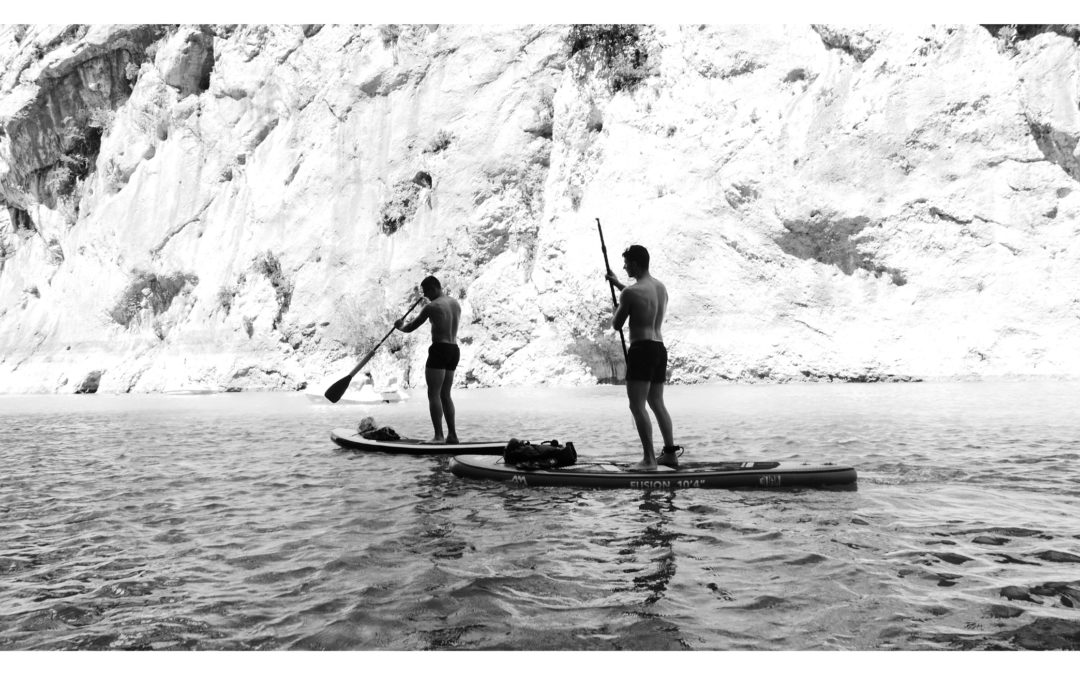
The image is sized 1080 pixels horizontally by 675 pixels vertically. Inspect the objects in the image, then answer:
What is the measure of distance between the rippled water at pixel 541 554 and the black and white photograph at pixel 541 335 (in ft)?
0.11

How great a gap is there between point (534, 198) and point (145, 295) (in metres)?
18.0

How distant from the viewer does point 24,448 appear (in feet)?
34.4

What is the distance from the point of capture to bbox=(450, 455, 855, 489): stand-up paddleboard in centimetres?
620

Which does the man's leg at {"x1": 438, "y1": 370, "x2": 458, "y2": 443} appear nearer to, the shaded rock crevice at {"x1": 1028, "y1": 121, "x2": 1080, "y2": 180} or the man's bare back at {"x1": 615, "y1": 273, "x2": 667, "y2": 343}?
the man's bare back at {"x1": 615, "y1": 273, "x2": 667, "y2": 343}

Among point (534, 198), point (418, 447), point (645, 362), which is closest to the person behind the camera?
point (645, 362)

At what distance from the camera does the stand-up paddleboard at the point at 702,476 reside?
6199mm

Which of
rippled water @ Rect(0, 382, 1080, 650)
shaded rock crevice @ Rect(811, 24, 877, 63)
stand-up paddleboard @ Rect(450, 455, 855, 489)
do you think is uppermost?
shaded rock crevice @ Rect(811, 24, 877, 63)

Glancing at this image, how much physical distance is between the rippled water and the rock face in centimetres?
1240

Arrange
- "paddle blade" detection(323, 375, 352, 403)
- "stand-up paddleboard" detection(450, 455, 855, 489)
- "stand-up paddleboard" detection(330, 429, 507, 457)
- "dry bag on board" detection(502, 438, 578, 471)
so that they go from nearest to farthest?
"stand-up paddleboard" detection(450, 455, 855, 489)
"dry bag on board" detection(502, 438, 578, 471)
"stand-up paddleboard" detection(330, 429, 507, 457)
"paddle blade" detection(323, 375, 352, 403)

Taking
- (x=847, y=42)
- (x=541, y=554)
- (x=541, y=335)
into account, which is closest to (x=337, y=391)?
(x=541, y=554)

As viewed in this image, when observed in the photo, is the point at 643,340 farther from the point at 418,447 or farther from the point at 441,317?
the point at 418,447

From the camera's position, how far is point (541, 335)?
23.8 metres

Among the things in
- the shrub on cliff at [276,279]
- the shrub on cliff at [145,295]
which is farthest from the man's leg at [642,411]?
the shrub on cliff at [145,295]

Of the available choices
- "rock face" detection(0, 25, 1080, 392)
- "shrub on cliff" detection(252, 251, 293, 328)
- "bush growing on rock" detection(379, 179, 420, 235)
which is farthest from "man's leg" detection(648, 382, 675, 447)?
"shrub on cliff" detection(252, 251, 293, 328)
